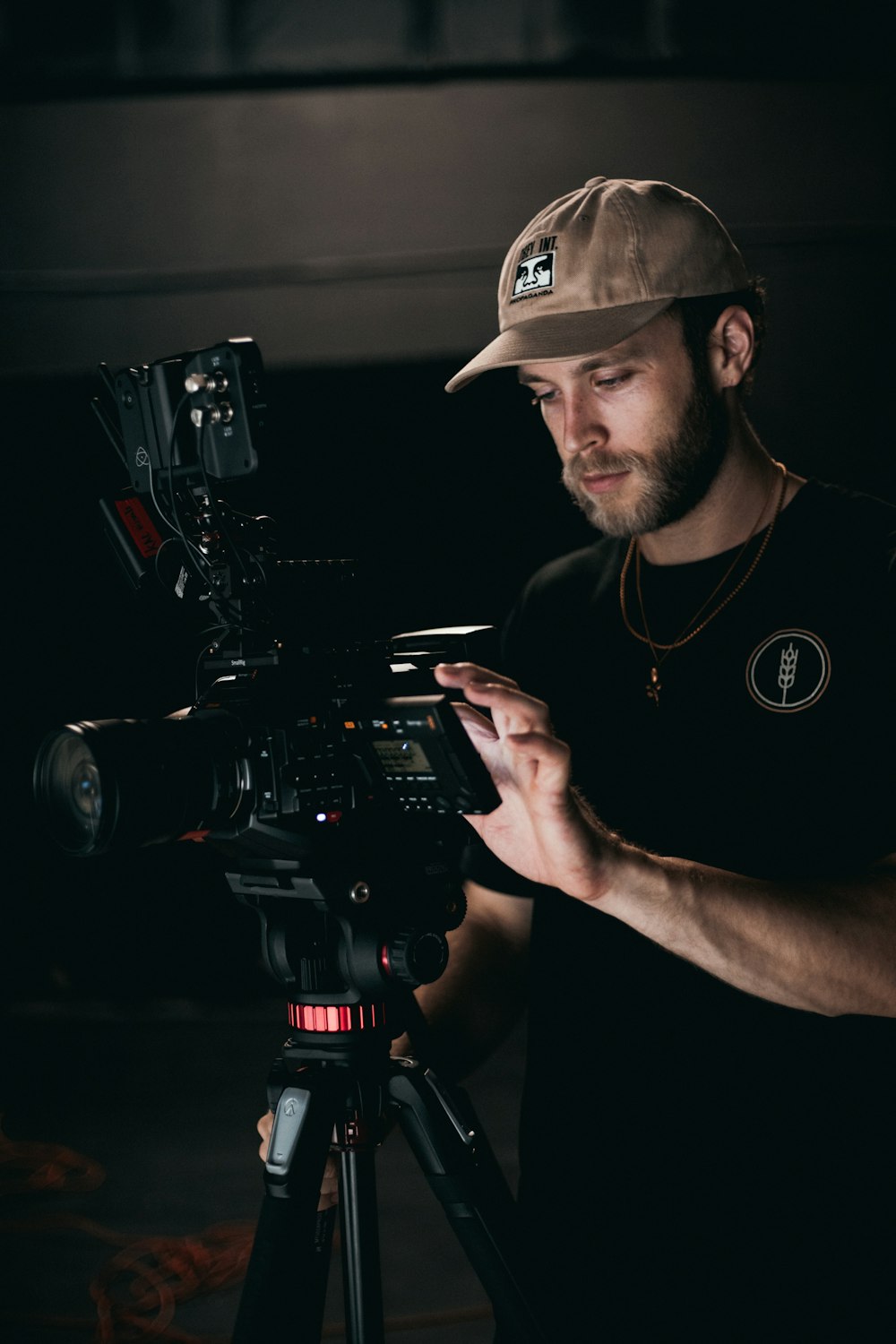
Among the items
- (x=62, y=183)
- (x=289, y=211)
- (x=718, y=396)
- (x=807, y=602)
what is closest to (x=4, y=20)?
(x=62, y=183)

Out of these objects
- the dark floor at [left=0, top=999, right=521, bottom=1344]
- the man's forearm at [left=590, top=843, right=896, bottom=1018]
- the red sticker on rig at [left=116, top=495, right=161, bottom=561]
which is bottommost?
the dark floor at [left=0, top=999, right=521, bottom=1344]

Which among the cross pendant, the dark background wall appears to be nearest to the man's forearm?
the cross pendant

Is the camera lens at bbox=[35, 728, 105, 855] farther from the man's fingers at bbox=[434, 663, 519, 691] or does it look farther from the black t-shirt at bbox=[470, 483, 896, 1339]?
the black t-shirt at bbox=[470, 483, 896, 1339]

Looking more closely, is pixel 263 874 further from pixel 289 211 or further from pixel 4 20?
pixel 4 20

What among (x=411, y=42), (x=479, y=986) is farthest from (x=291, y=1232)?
(x=411, y=42)

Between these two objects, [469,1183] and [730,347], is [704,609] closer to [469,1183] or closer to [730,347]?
[730,347]

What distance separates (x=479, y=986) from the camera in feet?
4.47

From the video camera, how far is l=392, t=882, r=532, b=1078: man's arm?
231mm

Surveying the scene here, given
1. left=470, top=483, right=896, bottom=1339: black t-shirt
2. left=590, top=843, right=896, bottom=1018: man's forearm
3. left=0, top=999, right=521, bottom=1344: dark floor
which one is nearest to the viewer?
left=590, top=843, right=896, bottom=1018: man's forearm

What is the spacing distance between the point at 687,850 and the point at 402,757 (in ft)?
1.32

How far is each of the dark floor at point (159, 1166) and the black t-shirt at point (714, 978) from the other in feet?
3.55

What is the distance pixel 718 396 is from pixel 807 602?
0.27m

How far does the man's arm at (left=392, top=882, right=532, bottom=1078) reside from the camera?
1.31m

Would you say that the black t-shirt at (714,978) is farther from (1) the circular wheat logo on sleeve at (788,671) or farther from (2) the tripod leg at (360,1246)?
(2) the tripod leg at (360,1246)
